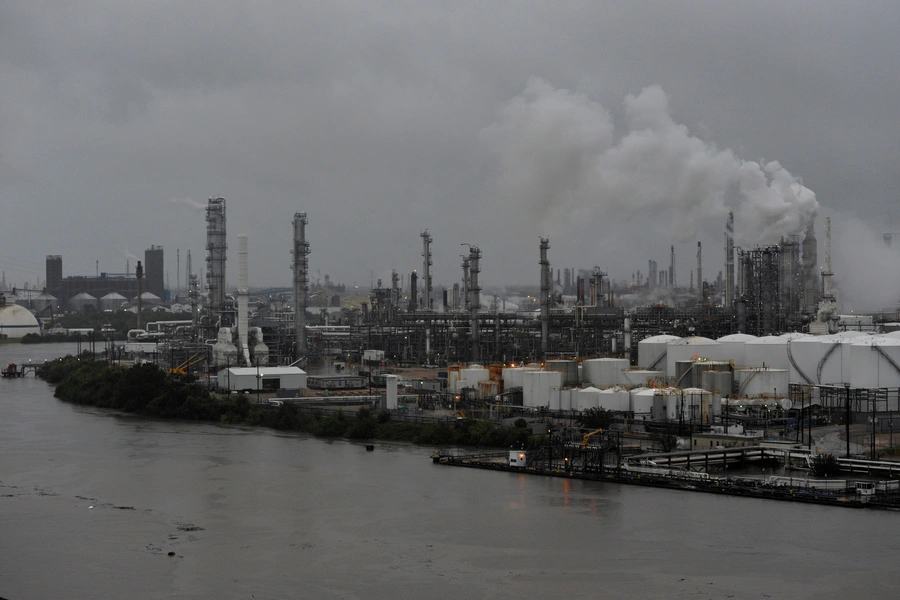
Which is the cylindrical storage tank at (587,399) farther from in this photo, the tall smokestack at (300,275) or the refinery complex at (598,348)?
the tall smokestack at (300,275)

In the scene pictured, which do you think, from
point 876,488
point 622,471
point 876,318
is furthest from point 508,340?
point 876,488

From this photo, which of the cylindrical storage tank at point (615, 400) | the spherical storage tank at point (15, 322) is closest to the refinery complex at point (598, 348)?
the cylindrical storage tank at point (615, 400)

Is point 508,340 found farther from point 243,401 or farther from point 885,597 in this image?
point 885,597

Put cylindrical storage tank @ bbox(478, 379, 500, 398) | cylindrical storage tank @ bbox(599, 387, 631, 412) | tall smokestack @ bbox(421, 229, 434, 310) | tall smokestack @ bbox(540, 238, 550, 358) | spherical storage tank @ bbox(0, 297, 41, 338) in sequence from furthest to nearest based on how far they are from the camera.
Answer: spherical storage tank @ bbox(0, 297, 41, 338), tall smokestack @ bbox(421, 229, 434, 310), tall smokestack @ bbox(540, 238, 550, 358), cylindrical storage tank @ bbox(478, 379, 500, 398), cylindrical storage tank @ bbox(599, 387, 631, 412)

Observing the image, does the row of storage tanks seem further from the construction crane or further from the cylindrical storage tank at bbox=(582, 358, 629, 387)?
the construction crane

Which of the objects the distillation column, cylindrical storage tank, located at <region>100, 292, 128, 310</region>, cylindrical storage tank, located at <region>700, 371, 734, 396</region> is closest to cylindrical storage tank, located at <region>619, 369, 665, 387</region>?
cylindrical storage tank, located at <region>700, 371, 734, 396</region>

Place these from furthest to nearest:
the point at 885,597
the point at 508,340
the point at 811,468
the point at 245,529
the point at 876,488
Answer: the point at 508,340, the point at 811,468, the point at 876,488, the point at 245,529, the point at 885,597
